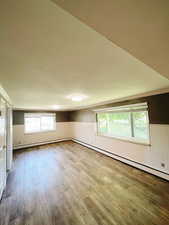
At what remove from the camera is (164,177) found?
2.45 m

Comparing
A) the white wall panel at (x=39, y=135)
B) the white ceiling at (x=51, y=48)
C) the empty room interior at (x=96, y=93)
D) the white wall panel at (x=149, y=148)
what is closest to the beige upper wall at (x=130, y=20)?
the empty room interior at (x=96, y=93)

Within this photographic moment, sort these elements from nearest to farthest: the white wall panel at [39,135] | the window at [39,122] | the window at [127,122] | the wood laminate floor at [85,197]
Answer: the wood laminate floor at [85,197] < the window at [127,122] < the white wall panel at [39,135] < the window at [39,122]

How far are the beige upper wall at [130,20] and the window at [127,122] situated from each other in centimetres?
251

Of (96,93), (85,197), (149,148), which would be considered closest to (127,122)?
(149,148)

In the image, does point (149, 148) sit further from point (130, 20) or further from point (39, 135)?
point (39, 135)

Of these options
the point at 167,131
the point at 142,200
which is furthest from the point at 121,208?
the point at 167,131

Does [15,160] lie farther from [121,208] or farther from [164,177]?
[164,177]

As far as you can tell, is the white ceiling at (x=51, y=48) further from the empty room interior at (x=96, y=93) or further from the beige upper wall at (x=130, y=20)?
the beige upper wall at (x=130, y=20)

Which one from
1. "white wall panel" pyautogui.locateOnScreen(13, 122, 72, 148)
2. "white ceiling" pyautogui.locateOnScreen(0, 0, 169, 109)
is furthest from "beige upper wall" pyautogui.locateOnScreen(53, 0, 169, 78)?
"white wall panel" pyautogui.locateOnScreen(13, 122, 72, 148)

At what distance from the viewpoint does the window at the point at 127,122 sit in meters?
2.97

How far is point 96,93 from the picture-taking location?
255 cm

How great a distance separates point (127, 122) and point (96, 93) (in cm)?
156

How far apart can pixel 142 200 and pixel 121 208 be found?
439 mm

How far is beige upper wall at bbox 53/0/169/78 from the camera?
45 cm
